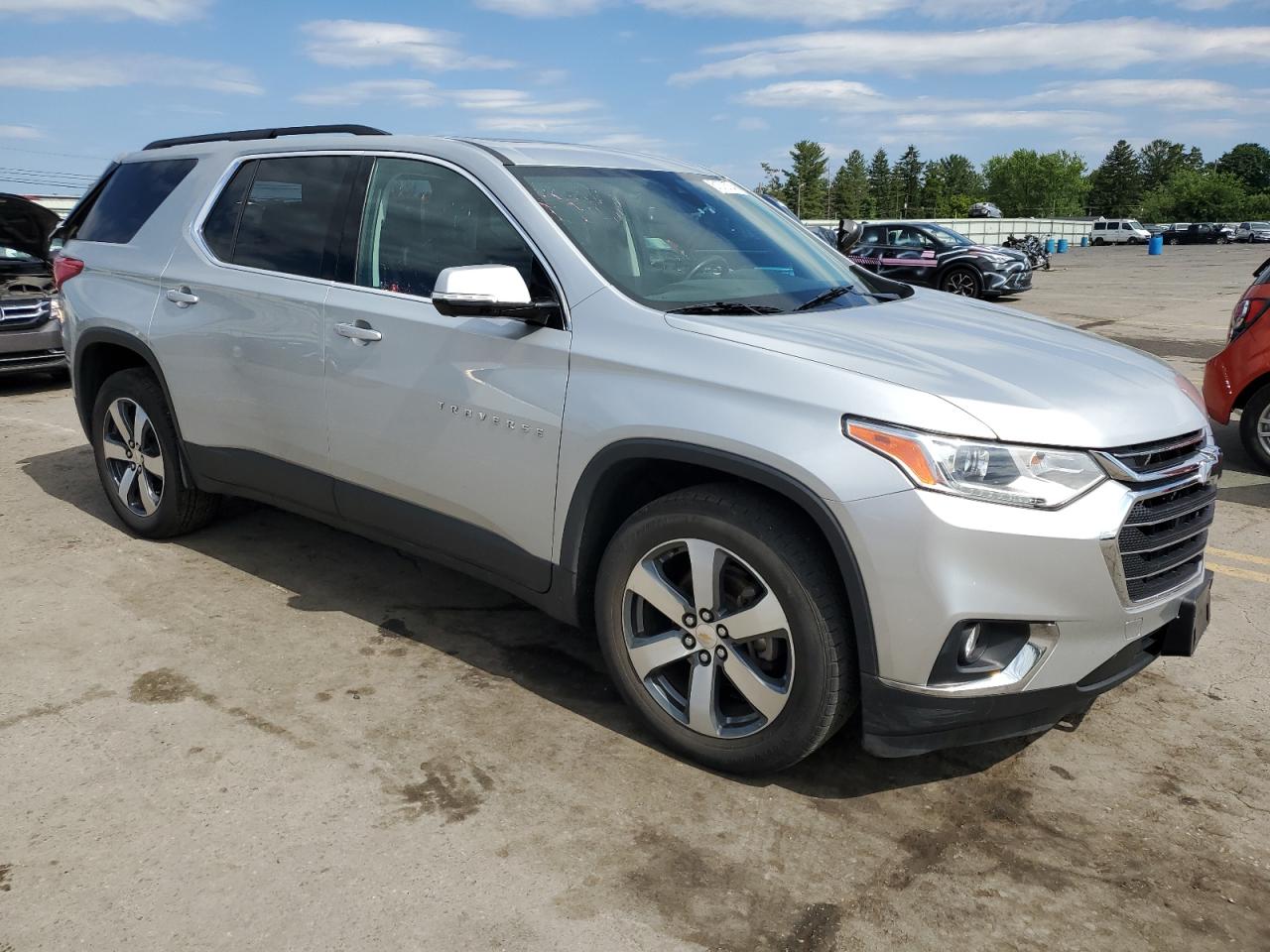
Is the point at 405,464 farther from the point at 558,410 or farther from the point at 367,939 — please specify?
the point at 367,939

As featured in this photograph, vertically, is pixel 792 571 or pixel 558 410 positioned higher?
pixel 558 410

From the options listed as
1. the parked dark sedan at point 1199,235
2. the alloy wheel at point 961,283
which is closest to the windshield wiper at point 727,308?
the alloy wheel at point 961,283

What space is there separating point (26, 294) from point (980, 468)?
9284mm

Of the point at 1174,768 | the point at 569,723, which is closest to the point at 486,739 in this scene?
the point at 569,723

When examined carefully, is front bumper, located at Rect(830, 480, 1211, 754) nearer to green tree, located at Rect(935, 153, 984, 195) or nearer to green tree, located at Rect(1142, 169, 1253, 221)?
green tree, located at Rect(1142, 169, 1253, 221)

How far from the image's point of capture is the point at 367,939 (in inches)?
96.9

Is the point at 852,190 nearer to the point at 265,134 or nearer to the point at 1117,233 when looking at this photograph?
the point at 1117,233

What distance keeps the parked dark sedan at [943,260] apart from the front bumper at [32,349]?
→ 1391 centimetres

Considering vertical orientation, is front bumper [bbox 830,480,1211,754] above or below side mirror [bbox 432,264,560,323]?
below

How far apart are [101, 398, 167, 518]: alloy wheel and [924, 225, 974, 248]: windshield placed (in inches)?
714

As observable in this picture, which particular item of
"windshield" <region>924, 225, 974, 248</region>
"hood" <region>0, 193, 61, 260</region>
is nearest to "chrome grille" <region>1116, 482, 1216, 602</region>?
"hood" <region>0, 193, 61, 260</region>

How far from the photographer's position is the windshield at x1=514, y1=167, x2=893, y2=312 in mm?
3424

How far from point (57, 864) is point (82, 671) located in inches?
49.1

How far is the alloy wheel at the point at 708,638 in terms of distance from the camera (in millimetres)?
2967
